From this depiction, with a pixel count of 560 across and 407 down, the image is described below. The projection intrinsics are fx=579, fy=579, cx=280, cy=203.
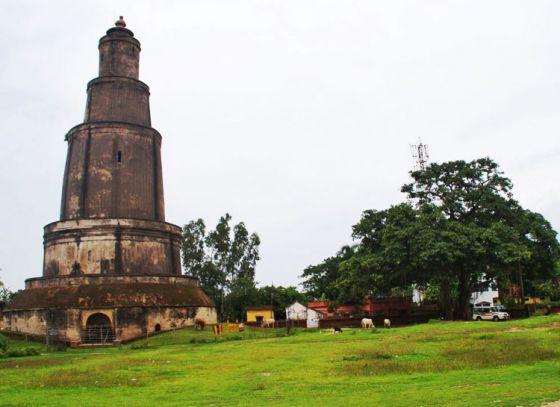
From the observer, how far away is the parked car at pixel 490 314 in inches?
1400

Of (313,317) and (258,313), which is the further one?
(258,313)

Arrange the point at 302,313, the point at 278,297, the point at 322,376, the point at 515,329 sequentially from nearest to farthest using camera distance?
1. the point at 322,376
2. the point at 515,329
3. the point at 302,313
4. the point at 278,297

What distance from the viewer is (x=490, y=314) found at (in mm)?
Result: 36375

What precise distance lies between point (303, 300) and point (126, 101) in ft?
84.4

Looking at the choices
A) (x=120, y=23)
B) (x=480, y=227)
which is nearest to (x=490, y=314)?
(x=480, y=227)

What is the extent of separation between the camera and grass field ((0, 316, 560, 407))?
10484 millimetres

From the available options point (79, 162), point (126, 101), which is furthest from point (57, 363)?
point (126, 101)

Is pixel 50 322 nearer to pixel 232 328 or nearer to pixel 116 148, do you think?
pixel 232 328

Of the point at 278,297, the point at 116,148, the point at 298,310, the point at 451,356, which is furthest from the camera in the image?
the point at 278,297

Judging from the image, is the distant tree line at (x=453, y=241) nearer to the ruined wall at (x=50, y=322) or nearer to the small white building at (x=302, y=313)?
the small white building at (x=302, y=313)

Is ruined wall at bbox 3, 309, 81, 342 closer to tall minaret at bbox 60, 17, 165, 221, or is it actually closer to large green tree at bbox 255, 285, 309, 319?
tall minaret at bbox 60, 17, 165, 221

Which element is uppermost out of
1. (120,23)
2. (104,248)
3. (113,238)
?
(120,23)

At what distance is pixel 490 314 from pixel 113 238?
24.4m

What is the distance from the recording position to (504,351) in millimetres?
16438
